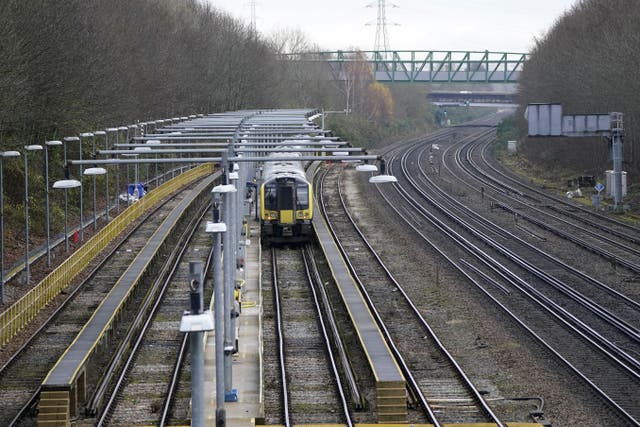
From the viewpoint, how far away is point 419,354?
23.9 metres

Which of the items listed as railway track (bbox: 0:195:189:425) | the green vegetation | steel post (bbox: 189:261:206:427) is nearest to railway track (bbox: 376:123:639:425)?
steel post (bbox: 189:261:206:427)

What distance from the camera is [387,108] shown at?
134 m

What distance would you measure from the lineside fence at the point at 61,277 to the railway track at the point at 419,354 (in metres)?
9.20

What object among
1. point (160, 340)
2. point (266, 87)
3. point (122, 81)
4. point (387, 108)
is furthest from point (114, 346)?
point (387, 108)

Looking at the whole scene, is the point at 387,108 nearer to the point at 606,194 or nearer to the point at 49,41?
the point at 606,194

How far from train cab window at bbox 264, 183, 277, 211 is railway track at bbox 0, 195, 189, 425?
210 inches

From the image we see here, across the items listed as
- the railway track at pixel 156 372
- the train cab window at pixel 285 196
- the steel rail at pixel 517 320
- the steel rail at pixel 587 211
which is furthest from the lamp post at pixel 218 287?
the steel rail at pixel 587 211

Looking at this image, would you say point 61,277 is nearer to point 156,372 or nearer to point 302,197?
point 156,372

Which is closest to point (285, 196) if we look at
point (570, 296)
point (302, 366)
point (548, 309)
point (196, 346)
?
point (570, 296)

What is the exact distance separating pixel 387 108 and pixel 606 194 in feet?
258

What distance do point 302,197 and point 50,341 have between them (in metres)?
16.5

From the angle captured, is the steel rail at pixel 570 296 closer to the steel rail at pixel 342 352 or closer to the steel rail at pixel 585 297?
the steel rail at pixel 585 297

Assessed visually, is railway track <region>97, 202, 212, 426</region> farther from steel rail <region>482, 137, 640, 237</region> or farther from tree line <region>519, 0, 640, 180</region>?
tree line <region>519, 0, 640, 180</region>

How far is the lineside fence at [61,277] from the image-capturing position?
25.0 metres
